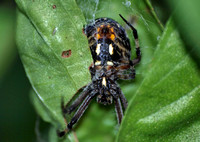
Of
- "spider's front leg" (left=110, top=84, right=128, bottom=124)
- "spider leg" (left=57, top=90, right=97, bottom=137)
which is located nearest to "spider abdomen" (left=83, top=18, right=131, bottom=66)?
"spider's front leg" (left=110, top=84, right=128, bottom=124)

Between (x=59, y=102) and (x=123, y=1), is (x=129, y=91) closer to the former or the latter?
(x=59, y=102)

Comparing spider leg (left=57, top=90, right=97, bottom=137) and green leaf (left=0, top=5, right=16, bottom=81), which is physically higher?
green leaf (left=0, top=5, right=16, bottom=81)

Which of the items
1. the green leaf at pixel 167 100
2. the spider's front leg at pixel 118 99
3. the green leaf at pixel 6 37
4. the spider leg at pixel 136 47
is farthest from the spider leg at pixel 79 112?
the green leaf at pixel 167 100

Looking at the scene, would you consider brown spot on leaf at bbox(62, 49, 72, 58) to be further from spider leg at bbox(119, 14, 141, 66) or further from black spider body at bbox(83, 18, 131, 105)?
spider leg at bbox(119, 14, 141, 66)

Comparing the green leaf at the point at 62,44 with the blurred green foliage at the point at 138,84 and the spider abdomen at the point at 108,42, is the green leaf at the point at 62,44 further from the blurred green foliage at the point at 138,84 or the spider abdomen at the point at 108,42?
the spider abdomen at the point at 108,42

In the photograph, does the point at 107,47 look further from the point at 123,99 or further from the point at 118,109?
the point at 118,109

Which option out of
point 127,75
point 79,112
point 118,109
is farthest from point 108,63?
point 79,112
